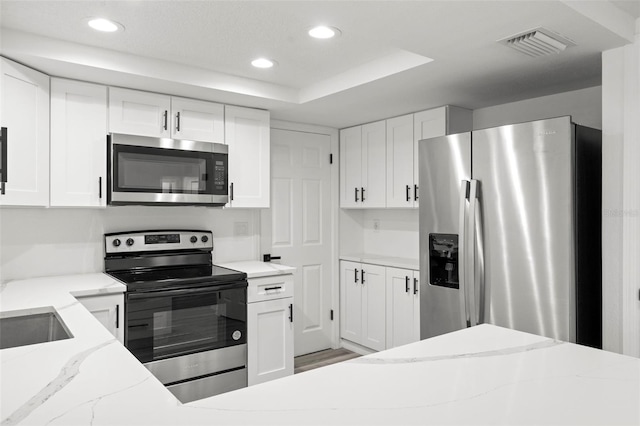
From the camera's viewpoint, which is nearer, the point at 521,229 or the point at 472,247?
the point at 521,229

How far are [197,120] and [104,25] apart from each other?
99 centimetres

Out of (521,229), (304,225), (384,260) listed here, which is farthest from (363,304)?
(521,229)

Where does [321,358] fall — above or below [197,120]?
below

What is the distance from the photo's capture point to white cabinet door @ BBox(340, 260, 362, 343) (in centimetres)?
398

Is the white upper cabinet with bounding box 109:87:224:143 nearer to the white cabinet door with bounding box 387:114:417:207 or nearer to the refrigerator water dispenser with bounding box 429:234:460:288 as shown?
the white cabinet door with bounding box 387:114:417:207

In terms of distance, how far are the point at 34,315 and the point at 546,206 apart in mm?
2353

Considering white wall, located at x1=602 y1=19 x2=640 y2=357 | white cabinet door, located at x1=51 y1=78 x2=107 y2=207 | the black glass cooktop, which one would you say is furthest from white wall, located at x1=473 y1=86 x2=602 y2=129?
white cabinet door, located at x1=51 y1=78 x2=107 y2=207

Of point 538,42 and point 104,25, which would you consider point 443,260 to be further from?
point 104,25

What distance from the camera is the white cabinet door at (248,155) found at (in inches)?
127

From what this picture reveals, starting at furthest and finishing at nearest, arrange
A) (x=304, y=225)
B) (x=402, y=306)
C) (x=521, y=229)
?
(x=304, y=225)
(x=402, y=306)
(x=521, y=229)

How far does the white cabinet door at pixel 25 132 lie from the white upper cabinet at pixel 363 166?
7.86ft

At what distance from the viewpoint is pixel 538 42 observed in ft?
6.57

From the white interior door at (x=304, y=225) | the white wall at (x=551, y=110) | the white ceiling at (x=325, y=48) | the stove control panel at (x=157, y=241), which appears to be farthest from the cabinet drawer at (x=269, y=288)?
the white wall at (x=551, y=110)

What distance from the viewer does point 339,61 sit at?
2.63 m
